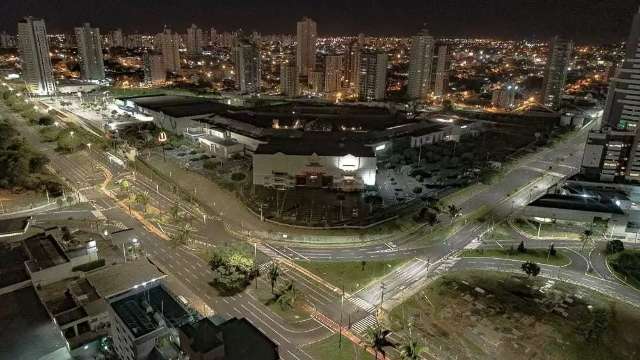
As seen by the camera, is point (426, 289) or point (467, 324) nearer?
point (467, 324)

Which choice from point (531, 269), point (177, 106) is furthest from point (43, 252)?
point (177, 106)

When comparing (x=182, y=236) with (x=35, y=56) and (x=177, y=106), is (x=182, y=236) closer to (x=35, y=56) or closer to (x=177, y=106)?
(x=177, y=106)

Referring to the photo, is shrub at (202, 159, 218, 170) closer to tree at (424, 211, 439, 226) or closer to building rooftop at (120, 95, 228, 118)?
building rooftop at (120, 95, 228, 118)

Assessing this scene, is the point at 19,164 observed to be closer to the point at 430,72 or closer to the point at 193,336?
the point at 193,336

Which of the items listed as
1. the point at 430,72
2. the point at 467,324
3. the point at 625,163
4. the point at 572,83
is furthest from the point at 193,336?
the point at 572,83

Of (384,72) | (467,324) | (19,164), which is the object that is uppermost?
(384,72)

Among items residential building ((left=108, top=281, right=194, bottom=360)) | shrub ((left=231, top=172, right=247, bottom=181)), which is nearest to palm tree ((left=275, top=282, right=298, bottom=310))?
residential building ((left=108, top=281, right=194, bottom=360))
